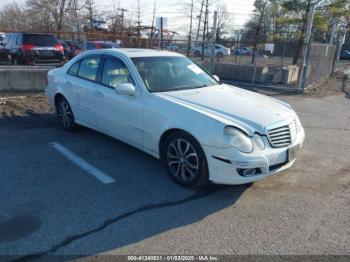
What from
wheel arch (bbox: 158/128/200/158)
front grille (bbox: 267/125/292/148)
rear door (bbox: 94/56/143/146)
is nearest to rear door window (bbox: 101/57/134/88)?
rear door (bbox: 94/56/143/146)

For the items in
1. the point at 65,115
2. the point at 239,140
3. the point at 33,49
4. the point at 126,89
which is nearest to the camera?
the point at 239,140

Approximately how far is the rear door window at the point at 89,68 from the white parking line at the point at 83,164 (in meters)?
1.24

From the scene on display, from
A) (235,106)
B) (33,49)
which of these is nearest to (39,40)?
(33,49)

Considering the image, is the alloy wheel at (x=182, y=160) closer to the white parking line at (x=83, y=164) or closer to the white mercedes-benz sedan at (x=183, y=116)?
the white mercedes-benz sedan at (x=183, y=116)

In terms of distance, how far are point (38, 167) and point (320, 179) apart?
3.86m

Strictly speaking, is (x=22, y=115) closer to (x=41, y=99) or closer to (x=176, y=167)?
(x=41, y=99)

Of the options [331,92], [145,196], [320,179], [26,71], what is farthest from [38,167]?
[331,92]

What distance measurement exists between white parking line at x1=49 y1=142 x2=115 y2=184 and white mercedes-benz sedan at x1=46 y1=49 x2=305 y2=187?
0.59m

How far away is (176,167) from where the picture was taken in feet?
12.8

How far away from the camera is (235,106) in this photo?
3.86 meters

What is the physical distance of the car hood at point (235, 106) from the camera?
3.49 meters

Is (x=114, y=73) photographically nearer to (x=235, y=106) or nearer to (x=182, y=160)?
(x=182, y=160)

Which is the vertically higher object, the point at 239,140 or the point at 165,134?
the point at 239,140

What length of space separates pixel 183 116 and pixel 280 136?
1144 millimetres
